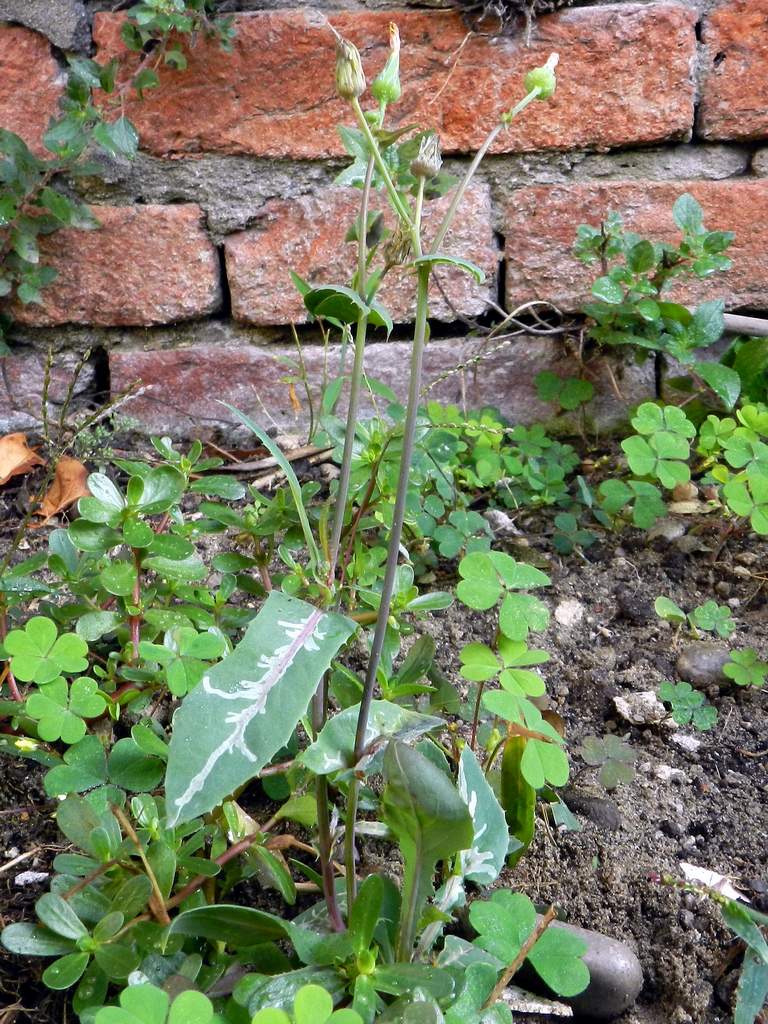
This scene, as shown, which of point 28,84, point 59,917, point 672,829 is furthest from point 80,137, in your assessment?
point 672,829

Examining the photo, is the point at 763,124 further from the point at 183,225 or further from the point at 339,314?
the point at 339,314

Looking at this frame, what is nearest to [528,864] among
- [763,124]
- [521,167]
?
[521,167]

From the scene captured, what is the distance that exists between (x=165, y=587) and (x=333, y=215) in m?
0.82

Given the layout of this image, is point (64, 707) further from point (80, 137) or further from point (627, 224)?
point (627, 224)

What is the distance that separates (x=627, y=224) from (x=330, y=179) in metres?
0.53

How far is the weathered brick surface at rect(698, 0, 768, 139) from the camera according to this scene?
1496 mm

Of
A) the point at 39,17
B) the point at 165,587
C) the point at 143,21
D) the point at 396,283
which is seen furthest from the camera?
the point at 396,283

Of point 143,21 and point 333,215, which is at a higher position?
point 143,21

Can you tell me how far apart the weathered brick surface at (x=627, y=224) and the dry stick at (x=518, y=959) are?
114cm

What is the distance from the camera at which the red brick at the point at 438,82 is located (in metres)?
1.49

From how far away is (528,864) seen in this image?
3.12ft

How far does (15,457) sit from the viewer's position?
158 centimetres

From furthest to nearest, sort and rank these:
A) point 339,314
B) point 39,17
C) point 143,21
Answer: point 39,17 → point 143,21 → point 339,314

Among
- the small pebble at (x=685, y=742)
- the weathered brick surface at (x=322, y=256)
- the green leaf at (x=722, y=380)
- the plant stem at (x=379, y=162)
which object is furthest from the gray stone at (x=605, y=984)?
the weathered brick surface at (x=322, y=256)
